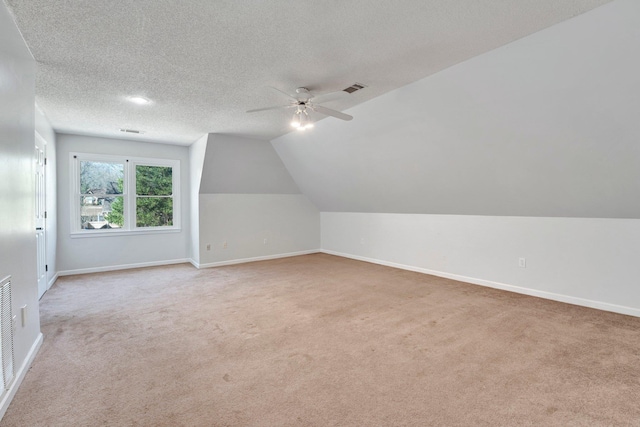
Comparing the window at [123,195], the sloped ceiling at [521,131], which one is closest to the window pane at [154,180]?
the window at [123,195]

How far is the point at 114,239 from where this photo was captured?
223 inches

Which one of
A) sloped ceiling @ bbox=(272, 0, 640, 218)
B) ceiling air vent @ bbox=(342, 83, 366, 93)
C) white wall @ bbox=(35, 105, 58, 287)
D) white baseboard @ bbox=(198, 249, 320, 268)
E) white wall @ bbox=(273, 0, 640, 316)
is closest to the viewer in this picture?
sloped ceiling @ bbox=(272, 0, 640, 218)

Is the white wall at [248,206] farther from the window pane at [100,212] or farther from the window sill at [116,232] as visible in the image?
the window pane at [100,212]

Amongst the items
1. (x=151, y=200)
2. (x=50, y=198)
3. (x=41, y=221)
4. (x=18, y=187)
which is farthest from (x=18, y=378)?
(x=151, y=200)

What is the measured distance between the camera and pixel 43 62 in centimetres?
270

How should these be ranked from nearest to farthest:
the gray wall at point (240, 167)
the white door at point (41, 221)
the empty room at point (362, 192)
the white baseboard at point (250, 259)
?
the empty room at point (362, 192)
the white door at point (41, 221)
the gray wall at point (240, 167)
the white baseboard at point (250, 259)

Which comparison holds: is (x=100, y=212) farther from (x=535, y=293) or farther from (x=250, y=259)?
(x=535, y=293)

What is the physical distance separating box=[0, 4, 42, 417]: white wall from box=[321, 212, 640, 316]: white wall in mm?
5032

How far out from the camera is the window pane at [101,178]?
17.9 ft

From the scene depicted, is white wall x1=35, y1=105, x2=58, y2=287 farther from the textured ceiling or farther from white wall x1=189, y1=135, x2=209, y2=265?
white wall x1=189, y1=135, x2=209, y2=265

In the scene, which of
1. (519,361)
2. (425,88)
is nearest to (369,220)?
(425,88)

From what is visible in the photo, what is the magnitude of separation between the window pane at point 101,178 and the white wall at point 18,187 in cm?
319

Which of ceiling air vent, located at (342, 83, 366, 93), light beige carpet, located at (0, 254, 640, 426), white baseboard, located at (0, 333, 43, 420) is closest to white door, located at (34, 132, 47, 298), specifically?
light beige carpet, located at (0, 254, 640, 426)

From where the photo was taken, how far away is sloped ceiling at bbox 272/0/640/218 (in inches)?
88.7
